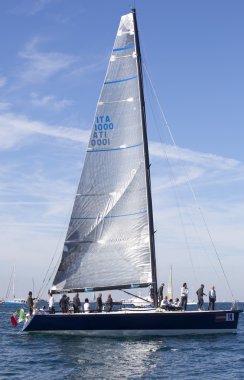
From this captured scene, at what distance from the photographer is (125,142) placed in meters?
31.4

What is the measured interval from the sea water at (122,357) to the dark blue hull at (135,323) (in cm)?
43

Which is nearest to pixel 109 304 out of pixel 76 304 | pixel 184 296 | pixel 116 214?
pixel 76 304

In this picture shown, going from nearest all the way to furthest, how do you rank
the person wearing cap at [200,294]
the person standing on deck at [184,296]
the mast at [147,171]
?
1. the mast at [147,171]
2. the person standing on deck at [184,296]
3. the person wearing cap at [200,294]

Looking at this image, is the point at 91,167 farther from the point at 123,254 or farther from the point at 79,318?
the point at 79,318

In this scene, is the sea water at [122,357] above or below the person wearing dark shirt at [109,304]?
below

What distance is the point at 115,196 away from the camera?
3108 cm

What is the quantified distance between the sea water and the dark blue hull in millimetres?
433

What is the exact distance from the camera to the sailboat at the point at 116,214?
29734 millimetres

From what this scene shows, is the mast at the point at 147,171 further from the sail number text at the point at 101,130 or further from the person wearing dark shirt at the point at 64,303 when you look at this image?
the person wearing dark shirt at the point at 64,303

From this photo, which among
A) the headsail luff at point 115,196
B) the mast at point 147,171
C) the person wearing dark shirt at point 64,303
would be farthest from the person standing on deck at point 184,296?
the person wearing dark shirt at point 64,303

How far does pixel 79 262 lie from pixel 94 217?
246cm

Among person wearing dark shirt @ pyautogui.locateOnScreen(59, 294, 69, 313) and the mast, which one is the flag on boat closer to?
person wearing dark shirt @ pyautogui.locateOnScreen(59, 294, 69, 313)

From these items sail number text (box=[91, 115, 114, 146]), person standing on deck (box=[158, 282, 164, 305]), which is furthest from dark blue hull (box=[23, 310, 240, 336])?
sail number text (box=[91, 115, 114, 146])

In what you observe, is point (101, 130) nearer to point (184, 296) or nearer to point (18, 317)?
point (184, 296)
